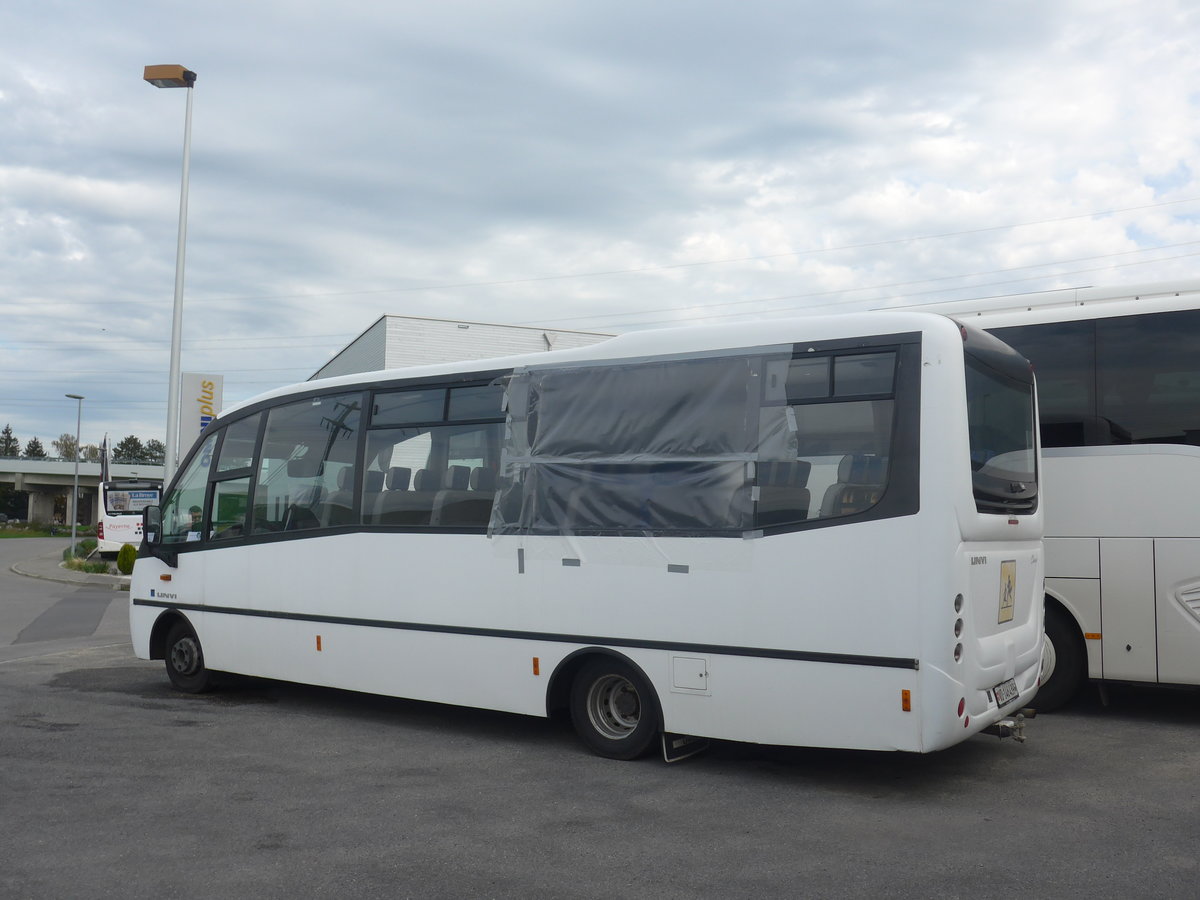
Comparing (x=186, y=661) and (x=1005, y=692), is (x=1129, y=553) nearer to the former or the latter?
(x=1005, y=692)

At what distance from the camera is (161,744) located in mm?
7941

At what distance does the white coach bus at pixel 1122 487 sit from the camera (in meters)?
8.27

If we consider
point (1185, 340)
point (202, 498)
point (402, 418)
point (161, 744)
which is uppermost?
point (1185, 340)

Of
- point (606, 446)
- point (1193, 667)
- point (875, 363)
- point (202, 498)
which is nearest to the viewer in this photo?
point (875, 363)

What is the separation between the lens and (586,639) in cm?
732

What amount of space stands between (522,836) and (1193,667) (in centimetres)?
555

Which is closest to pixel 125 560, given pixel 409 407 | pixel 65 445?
pixel 409 407

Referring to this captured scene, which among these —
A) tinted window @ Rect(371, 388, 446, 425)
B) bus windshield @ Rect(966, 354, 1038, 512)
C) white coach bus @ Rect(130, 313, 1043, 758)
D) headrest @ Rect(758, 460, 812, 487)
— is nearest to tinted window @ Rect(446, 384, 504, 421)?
white coach bus @ Rect(130, 313, 1043, 758)

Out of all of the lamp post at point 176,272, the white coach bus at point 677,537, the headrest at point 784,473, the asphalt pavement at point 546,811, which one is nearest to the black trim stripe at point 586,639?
the white coach bus at point 677,537

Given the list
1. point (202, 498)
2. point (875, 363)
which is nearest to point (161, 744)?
point (202, 498)

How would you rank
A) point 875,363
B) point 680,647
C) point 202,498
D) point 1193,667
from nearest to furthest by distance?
point 875,363 → point 680,647 → point 1193,667 → point 202,498

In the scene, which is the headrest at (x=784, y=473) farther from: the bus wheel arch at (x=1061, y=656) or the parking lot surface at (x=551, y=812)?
the bus wheel arch at (x=1061, y=656)

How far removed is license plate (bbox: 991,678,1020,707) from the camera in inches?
259

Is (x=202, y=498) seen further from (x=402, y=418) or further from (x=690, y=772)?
(x=690, y=772)
